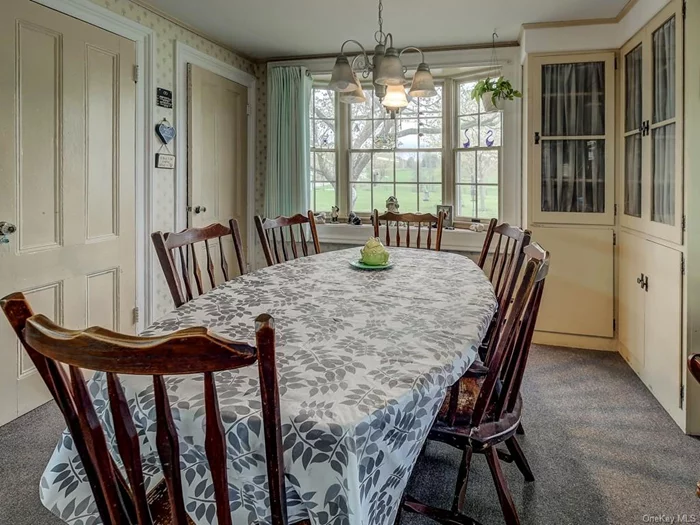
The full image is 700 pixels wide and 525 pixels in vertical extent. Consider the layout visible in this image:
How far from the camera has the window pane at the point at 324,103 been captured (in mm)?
4492

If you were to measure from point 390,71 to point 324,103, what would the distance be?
2538 mm

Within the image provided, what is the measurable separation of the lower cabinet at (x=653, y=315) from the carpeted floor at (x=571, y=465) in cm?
14

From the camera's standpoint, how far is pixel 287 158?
14.0ft

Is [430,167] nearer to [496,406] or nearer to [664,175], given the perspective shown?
[664,175]

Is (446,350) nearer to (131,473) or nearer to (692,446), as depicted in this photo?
(131,473)

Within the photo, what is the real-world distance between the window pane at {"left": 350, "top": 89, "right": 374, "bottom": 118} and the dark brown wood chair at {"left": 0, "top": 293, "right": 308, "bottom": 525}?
3962 millimetres

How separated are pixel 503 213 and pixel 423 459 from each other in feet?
7.92

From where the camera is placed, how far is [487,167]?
13.3ft

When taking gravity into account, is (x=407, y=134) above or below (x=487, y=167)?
above

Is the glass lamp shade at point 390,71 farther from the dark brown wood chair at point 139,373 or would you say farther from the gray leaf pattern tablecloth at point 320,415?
the dark brown wood chair at point 139,373

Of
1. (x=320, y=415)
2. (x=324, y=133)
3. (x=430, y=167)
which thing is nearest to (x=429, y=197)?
(x=430, y=167)

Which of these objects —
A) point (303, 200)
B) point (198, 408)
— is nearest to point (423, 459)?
point (198, 408)

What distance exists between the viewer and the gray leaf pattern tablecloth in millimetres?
875

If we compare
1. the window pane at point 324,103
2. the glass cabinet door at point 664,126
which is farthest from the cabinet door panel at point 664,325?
the window pane at point 324,103
